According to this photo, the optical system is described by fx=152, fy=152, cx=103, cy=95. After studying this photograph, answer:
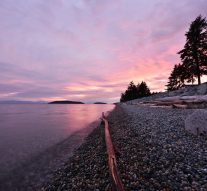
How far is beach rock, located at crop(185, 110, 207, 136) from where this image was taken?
6141 mm

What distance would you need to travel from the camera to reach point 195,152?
4.77 m

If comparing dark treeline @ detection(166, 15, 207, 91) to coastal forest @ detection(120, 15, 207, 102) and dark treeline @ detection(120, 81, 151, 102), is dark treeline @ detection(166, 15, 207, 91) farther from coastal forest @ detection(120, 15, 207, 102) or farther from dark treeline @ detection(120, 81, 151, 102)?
dark treeline @ detection(120, 81, 151, 102)

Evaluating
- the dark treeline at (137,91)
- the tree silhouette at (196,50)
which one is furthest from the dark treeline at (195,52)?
the dark treeline at (137,91)

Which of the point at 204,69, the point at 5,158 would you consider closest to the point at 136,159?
the point at 5,158

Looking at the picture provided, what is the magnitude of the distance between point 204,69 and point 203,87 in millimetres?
6787

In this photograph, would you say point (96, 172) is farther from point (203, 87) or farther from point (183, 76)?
point (183, 76)

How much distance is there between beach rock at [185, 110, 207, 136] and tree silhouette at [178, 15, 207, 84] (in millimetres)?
27313

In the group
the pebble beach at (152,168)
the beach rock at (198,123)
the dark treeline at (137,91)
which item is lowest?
the pebble beach at (152,168)

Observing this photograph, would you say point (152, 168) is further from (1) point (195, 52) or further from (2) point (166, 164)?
(1) point (195, 52)

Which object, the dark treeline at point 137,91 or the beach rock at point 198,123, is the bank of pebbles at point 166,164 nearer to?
the beach rock at point 198,123

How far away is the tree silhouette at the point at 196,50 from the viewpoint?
29066 millimetres

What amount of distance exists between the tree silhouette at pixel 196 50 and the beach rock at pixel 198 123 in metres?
27.3

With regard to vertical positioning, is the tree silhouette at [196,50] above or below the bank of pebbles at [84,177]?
above

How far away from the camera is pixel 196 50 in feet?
96.6
